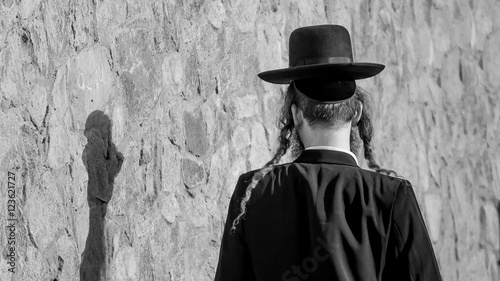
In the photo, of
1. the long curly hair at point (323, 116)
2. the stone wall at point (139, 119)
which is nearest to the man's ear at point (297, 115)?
the long curly hair at point (323, 116)

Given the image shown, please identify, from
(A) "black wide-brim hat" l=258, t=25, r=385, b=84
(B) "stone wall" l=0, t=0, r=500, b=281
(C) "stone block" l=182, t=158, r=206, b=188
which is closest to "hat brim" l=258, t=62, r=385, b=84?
(A) "black wide-brim hat" l=258, t=25, r=385, b=84

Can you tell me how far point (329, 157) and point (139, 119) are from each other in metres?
1.16

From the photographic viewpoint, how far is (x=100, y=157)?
127 inches

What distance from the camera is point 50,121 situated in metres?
2.99

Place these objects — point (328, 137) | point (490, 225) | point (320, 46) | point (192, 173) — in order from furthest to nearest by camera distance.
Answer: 1. point (490, 225)
2. point (192, 173)
3. point (320, 46)
4. point (328, 137)

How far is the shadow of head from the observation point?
317cm

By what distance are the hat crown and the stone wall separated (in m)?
0.82

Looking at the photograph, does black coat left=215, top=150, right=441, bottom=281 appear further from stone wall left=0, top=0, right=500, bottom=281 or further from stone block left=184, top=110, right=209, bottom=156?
stone block left=184, top=110, right=209, bottom=156

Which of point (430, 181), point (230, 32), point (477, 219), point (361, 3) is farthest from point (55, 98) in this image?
point (477, 219)

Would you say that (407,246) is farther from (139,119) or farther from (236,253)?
(139,119)

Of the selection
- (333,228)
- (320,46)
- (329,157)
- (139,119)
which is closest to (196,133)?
(139,119)

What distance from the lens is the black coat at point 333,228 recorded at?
2379 millimetres

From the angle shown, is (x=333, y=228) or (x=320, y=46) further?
(x=320, y=46)

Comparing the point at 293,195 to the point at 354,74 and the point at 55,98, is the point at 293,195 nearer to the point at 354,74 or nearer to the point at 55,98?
the point at 354,74
